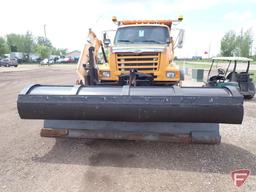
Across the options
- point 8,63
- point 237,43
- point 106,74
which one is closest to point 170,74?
point 106,74

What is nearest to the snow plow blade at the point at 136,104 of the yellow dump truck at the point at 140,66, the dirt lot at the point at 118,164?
the dirt lot at the point at 118,164

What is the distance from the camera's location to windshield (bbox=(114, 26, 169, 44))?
6988 mm

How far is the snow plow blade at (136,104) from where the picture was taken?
13.7ft

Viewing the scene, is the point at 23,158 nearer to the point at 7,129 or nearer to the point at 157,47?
the point at 7,129

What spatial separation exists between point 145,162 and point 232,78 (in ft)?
29.7

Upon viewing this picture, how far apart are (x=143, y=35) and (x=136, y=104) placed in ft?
10.5

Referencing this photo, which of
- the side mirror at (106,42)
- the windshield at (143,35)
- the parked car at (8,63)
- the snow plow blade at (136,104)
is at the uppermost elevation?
the windshield at (143,35)

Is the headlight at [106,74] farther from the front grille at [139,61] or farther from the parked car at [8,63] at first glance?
the parked car at [8,63]

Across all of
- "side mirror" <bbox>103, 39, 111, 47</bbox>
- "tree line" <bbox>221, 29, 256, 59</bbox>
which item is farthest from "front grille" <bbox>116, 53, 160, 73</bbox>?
"tree line" <bbox>221, 29, 256, 59</bbox>

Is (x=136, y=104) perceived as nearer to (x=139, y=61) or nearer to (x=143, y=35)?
(x=139, y=61)

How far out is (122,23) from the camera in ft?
26.4

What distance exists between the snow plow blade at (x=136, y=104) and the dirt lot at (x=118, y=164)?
694 millimetres

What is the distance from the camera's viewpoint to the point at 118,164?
4395mm

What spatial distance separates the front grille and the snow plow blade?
1.75 m
